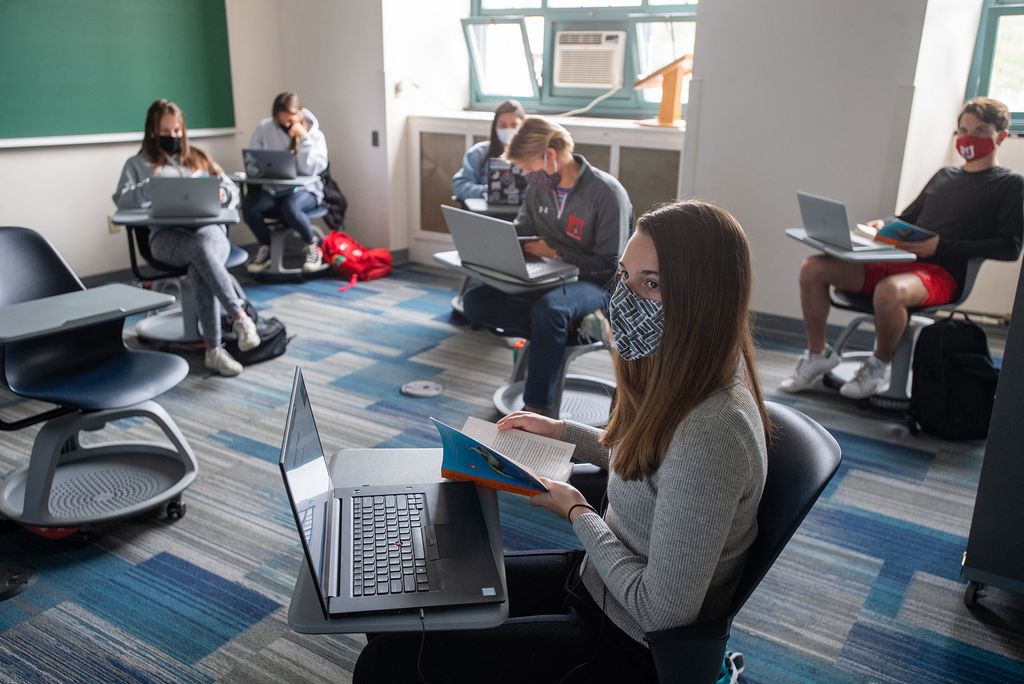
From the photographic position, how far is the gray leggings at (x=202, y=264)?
386cm

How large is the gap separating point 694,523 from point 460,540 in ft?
1.36

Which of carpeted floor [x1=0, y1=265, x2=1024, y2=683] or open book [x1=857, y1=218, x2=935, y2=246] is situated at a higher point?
open book [x1=857, y1=218, x2=935, y2=246]

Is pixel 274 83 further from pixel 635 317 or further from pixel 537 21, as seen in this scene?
pixel 635 317

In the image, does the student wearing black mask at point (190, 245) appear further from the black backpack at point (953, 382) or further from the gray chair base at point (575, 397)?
the black backpack at point (953, 382)

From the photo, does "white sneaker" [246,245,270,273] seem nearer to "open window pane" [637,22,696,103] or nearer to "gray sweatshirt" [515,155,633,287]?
"open window pane" [637,22,696,103]

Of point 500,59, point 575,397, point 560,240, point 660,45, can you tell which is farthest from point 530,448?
point 500,59

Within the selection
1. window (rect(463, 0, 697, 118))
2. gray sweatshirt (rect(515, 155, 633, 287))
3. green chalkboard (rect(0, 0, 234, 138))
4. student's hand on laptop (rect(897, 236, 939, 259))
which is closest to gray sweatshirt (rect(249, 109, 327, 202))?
green chalkboard (rect(0, 0, 234, 138))

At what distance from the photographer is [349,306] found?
4.95m

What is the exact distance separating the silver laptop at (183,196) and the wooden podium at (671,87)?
8.41 ft

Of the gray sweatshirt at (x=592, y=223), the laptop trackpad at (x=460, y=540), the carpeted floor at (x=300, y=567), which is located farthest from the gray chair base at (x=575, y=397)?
the laptop trackpad at (x=460, y=540)

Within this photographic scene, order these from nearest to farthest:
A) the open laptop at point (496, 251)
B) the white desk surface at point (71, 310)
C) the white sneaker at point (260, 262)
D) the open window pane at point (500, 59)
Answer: the white desk surface at point (71, 310) → the open laptop at point (496, 251) → the white sneaker at point (260, 262) → the open window pane at point (500, 59)

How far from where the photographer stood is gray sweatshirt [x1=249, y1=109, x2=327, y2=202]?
532 cm

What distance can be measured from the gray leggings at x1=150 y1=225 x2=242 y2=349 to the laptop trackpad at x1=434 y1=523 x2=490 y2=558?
2.79 metres

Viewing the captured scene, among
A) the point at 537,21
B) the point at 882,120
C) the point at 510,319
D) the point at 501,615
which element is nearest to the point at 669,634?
the point at 501,615
